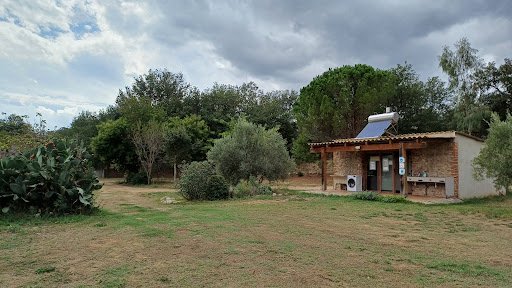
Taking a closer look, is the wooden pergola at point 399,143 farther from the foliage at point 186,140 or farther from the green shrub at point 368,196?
the foliage at point 186,140

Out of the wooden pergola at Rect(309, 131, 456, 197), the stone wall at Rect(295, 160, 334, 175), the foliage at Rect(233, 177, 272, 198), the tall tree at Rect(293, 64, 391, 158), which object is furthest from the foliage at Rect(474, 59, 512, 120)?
the foliage at Rect(233, 177, 272, 198)

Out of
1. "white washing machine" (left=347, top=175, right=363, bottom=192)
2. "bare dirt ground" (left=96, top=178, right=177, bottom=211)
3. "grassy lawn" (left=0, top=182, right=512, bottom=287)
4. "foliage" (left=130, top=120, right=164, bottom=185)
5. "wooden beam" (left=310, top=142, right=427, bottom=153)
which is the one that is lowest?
"bare dirt ground" (left=96, top=178, right=177, bottom=211)

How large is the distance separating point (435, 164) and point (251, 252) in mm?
11773

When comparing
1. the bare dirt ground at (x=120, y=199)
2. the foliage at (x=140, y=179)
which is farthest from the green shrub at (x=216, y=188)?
the foliage at (x=140, y=179)

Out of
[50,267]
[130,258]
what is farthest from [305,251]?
[50,267]

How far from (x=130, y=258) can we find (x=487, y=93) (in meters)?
32.1

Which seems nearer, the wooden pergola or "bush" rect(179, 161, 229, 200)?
the wooden pergola

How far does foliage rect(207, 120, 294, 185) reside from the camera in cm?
1655

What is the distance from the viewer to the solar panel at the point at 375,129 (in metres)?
15.3

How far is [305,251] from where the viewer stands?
4914mm

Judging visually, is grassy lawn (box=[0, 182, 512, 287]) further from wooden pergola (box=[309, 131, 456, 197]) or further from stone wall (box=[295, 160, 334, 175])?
stone wall (box=[295, 160, 334, 175])

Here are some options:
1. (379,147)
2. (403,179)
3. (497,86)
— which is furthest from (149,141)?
(497,86)

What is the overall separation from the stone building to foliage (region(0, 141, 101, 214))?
11.0 meters

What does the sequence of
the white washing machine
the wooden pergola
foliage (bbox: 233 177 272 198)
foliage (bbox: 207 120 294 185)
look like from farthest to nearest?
foliage (bbox: 207 120 294 185), the white washing machine, foliage (bbox: 233 177 272 198), the wooden pergola
